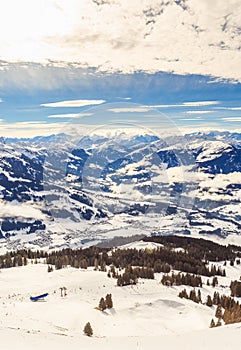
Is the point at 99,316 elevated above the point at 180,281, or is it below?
above

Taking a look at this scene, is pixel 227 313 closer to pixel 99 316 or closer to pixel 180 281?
pixel 99 316

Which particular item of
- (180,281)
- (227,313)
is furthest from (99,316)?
(180,281)

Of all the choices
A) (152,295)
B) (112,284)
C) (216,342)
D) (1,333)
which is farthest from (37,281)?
(216,342)

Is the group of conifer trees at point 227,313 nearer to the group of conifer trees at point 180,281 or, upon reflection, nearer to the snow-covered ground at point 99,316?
the snow-covered ground at point 99,316

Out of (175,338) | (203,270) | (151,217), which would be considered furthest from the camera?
(203,270)

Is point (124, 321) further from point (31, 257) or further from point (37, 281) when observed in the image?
point (31, 257)

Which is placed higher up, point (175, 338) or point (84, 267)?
point (175, 338)

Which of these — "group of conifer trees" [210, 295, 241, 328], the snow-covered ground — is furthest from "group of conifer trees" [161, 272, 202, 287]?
"group of conifer trees" [210, 295, 241, 328]

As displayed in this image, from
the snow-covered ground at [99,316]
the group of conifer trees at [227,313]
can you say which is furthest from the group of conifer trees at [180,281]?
the group of conifer trees at [227,313]
